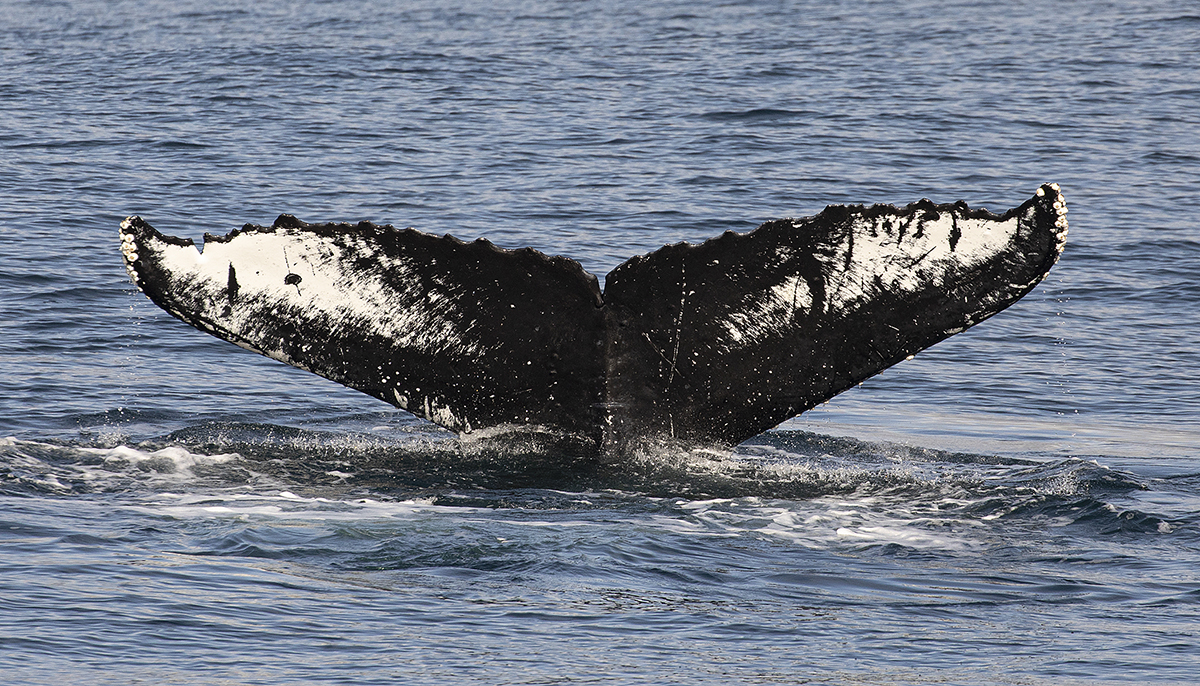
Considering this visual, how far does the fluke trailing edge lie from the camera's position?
6086 millimetres

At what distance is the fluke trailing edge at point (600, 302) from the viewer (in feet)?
20.0

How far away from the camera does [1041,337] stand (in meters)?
12.1

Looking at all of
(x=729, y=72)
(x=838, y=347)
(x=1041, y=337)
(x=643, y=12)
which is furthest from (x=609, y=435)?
(x=643, y=12)

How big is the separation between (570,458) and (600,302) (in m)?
0.83

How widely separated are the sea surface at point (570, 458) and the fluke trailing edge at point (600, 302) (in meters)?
0.56

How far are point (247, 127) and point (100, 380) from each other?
11099 millimetres

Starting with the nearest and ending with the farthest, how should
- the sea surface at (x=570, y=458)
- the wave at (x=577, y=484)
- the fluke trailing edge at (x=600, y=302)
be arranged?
the sea surface at (x=570, y=458) < the fluke trailing edge at (x=600, y=302) < the wave at (x=577, y=484)

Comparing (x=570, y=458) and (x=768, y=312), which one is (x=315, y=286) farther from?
(x=768, y=312)

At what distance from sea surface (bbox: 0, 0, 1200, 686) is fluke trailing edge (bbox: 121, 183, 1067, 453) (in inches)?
22.1

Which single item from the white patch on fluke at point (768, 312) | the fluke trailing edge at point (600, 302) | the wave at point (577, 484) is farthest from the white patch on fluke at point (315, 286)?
the white patch on fluke at point (768, 312)

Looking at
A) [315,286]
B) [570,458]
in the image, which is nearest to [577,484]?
[570,458]

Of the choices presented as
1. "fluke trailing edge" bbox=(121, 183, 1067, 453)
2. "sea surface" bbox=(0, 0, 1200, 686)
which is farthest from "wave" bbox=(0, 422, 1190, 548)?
"fluke trailing edge" bbox=(121, 183, 1067, 453)

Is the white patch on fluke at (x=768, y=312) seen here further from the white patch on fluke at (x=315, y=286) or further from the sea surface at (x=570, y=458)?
the white patch on fluke at (x=315, y=286)

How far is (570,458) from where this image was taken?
266 inches
